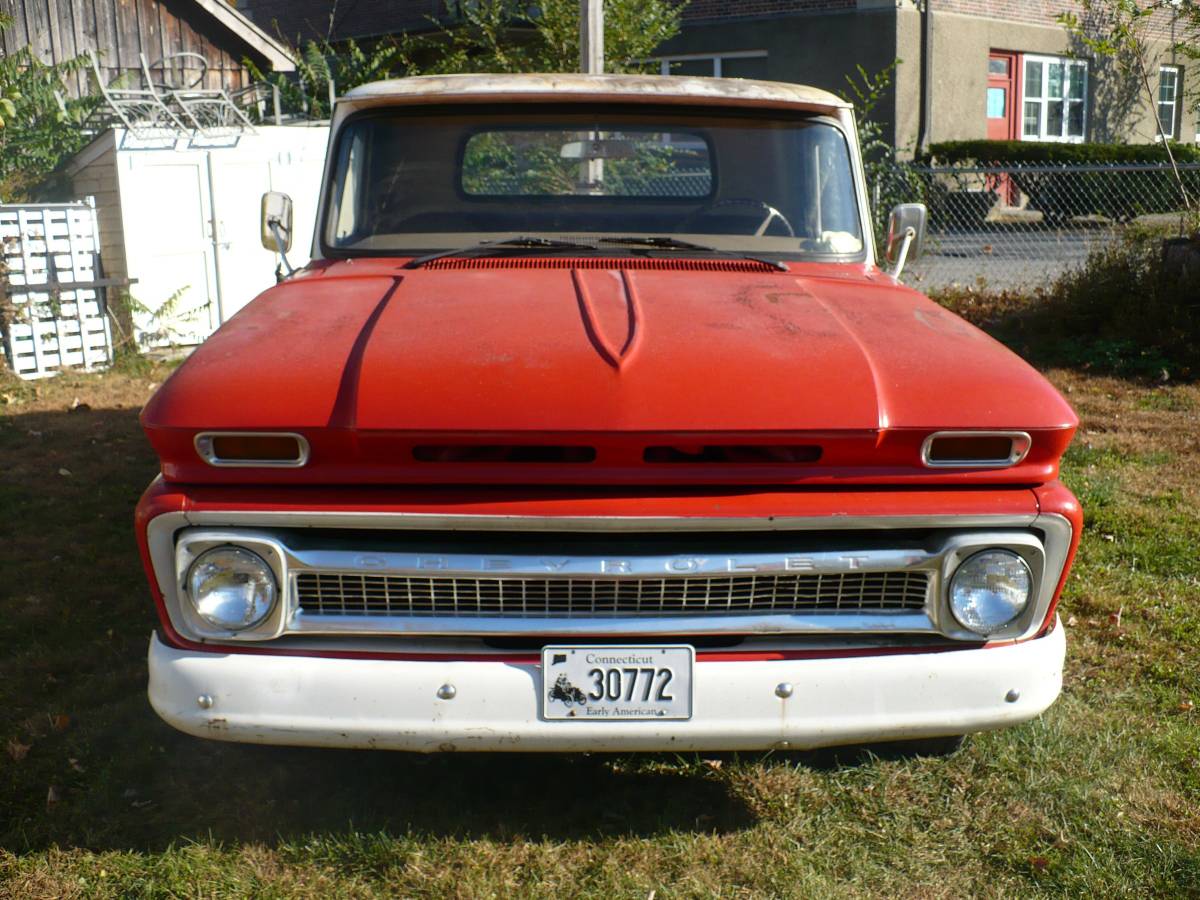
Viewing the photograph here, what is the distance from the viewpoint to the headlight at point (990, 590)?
2680 mm

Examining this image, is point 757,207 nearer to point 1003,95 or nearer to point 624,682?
point 624,682

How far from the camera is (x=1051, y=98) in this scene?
77.0 feet

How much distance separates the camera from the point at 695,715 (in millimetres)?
2623

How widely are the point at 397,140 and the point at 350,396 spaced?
156cm

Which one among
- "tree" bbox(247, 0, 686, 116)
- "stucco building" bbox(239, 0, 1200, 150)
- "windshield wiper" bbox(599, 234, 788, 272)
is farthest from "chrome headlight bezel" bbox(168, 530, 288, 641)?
"stucco building" bbox(239, 0, 1200, 150)

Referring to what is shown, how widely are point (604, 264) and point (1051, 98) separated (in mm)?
22628

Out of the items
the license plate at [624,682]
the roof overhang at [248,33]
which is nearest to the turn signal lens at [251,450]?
the license plate at [624,682]

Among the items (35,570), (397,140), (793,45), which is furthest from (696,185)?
(793,45)

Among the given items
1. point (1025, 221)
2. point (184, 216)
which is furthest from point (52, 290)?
point (1025, 221)

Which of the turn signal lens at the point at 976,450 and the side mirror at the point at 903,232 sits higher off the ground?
the side mirror at the point at 903,232

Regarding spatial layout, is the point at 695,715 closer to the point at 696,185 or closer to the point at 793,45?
the point at 696,185

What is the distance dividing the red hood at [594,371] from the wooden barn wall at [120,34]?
39.4 ft

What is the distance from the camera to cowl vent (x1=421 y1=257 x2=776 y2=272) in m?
3.47

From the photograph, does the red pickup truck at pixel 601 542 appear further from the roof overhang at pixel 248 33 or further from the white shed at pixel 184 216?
the roof overhang at pixel 248 33
